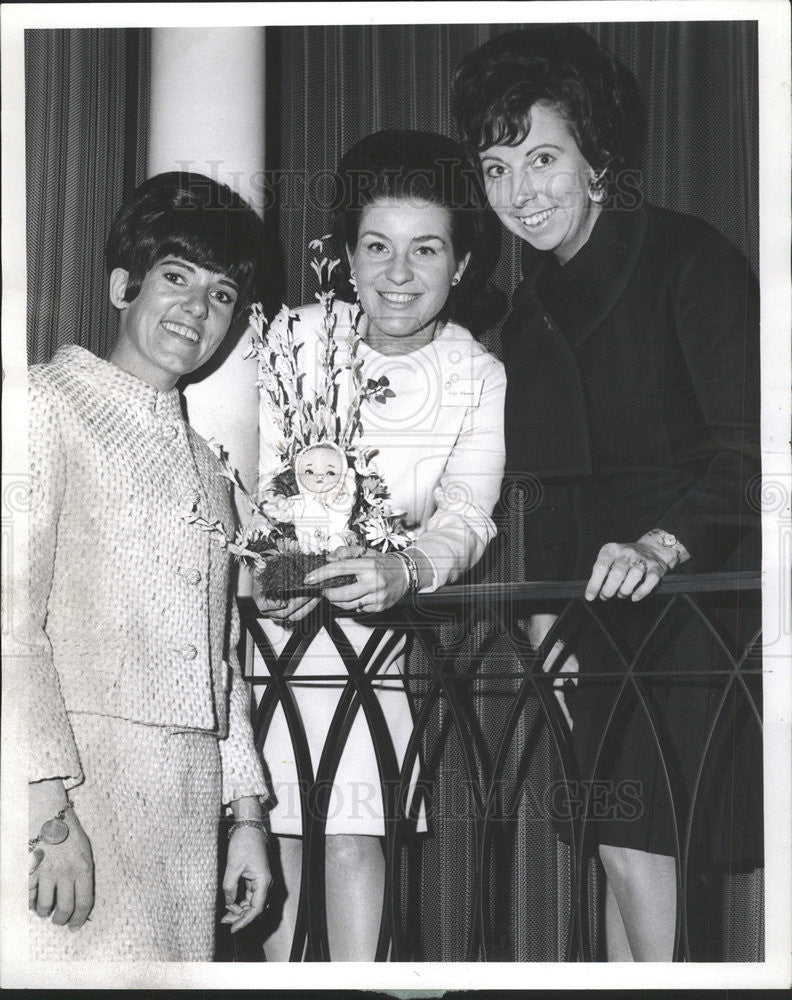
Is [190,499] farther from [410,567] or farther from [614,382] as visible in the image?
[614,382]

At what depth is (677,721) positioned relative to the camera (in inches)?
75.2

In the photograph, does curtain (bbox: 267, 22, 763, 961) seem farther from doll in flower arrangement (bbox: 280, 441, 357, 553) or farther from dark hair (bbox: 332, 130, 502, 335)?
doll in flower arrangement (bbox: 280, 441, 357, 553)

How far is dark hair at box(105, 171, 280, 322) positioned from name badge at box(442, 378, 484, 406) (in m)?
0.35

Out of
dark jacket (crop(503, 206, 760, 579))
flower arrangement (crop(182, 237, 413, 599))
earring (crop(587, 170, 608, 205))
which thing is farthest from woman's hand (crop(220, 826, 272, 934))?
earring (crop(587, 170, 608, 205))

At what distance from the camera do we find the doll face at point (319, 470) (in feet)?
6.23

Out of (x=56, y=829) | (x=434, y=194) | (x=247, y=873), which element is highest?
(x=434, y=194)

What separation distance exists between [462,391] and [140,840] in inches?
37.7

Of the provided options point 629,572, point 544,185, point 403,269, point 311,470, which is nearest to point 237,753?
point 311,470

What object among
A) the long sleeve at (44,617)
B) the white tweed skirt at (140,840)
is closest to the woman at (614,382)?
the white tweed skirt at (140,840)

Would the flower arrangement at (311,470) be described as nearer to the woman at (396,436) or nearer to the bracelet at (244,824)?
the woman at (396,436)

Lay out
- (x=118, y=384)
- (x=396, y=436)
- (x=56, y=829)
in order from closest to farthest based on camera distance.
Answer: (x=56, y=829) < (x=118, y=384) < (x=396, y=436)

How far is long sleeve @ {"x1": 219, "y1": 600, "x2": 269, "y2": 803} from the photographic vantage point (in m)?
1.89

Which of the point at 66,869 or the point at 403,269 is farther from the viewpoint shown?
the point at 403,269

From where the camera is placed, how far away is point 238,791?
189 centimetres
